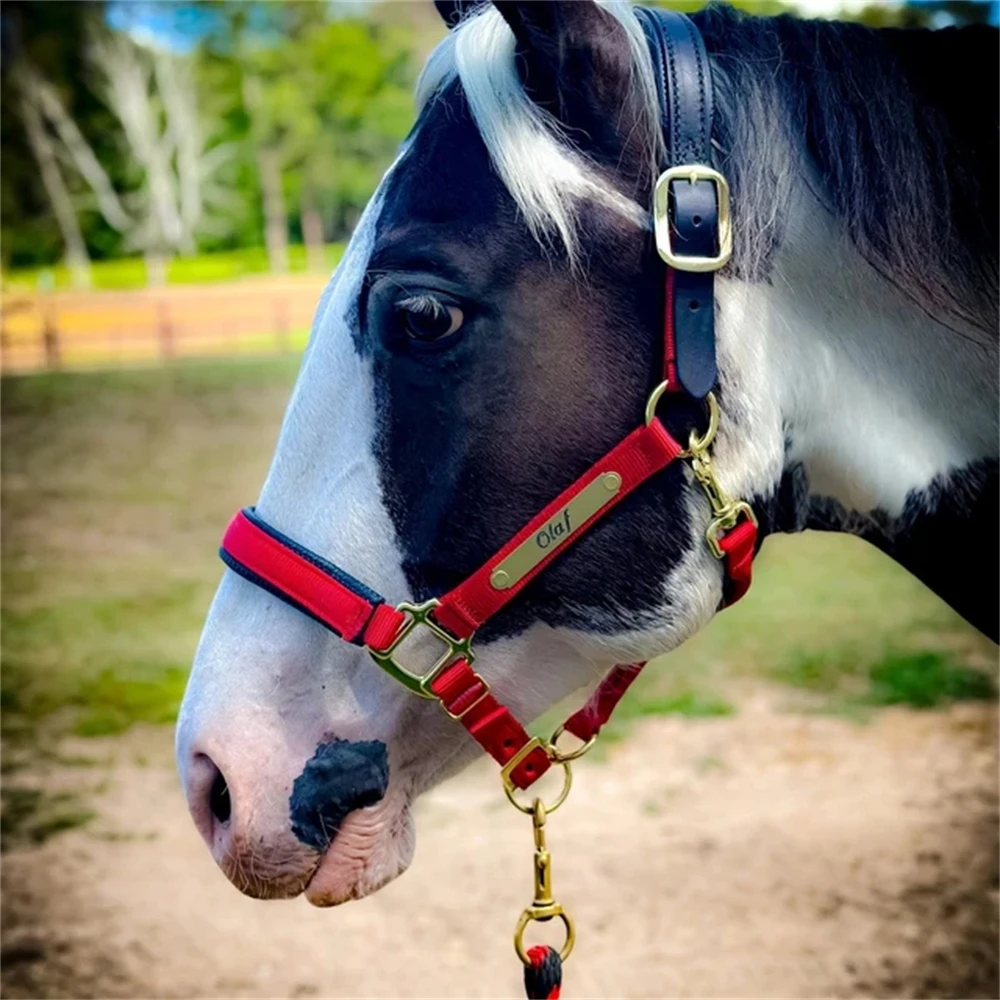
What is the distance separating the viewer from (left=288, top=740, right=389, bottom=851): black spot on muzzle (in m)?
1.52

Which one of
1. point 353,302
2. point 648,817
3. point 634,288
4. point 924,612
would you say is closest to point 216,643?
point 353,302

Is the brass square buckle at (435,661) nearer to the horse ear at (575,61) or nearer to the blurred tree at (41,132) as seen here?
the horse ear at (575,61)

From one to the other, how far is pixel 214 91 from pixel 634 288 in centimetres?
2504

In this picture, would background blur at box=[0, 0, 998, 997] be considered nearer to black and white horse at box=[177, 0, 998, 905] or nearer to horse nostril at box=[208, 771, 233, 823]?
black and white horse at box=[177, 0, 998, 905]

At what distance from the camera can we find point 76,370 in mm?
16422

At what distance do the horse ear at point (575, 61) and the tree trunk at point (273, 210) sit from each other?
23.8 m

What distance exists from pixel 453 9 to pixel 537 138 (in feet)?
1.97

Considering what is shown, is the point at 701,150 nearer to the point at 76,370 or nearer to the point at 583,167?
the point at 583,167

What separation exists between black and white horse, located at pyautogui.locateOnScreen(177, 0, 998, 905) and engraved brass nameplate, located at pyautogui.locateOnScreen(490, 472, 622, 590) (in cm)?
3

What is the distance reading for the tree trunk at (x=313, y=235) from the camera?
23.5 meters

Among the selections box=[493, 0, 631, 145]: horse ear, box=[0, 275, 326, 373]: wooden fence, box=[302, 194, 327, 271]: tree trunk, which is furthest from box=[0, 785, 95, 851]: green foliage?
box=[302, 194, 327, 271]: tree trunk

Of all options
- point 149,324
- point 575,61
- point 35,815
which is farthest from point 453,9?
point 149,324

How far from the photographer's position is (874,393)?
1565mm

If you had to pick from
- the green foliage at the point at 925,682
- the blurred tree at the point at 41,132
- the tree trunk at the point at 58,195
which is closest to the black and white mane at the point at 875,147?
the green foliage at the point at 925,682
